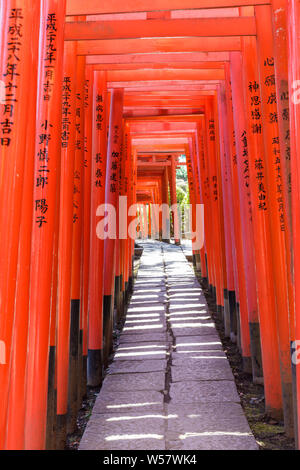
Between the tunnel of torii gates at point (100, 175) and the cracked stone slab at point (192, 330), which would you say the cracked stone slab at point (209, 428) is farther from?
the cracked stone slab at point (192, 330)

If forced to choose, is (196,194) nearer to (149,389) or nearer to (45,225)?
(149,389)

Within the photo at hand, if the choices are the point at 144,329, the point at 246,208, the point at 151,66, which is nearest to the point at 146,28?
the point at 151,66

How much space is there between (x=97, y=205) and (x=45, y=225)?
5.63ft

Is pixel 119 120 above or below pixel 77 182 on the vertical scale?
above

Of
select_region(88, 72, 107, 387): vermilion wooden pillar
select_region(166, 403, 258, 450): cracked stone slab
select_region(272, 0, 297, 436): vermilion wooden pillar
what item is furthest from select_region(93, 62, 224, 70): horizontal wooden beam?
select_region(166, 403, 258, 450): cracked stone slab

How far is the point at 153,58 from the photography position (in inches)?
148

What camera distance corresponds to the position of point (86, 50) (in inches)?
131

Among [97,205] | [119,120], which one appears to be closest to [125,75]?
[119,120]

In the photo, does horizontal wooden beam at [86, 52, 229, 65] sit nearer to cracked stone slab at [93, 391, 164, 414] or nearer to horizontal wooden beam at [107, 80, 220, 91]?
horizontal wooden beam at [107, 80, 220, 91]

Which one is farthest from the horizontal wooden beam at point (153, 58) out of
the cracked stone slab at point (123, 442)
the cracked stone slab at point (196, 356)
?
the cracked stone slab at point (123, 442)

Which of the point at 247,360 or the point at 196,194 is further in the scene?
the point at 196,194

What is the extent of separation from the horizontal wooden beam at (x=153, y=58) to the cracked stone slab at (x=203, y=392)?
2841 millimetres

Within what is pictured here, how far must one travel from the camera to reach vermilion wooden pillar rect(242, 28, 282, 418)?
2.87 m

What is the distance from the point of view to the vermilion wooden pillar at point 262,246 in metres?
2.87
